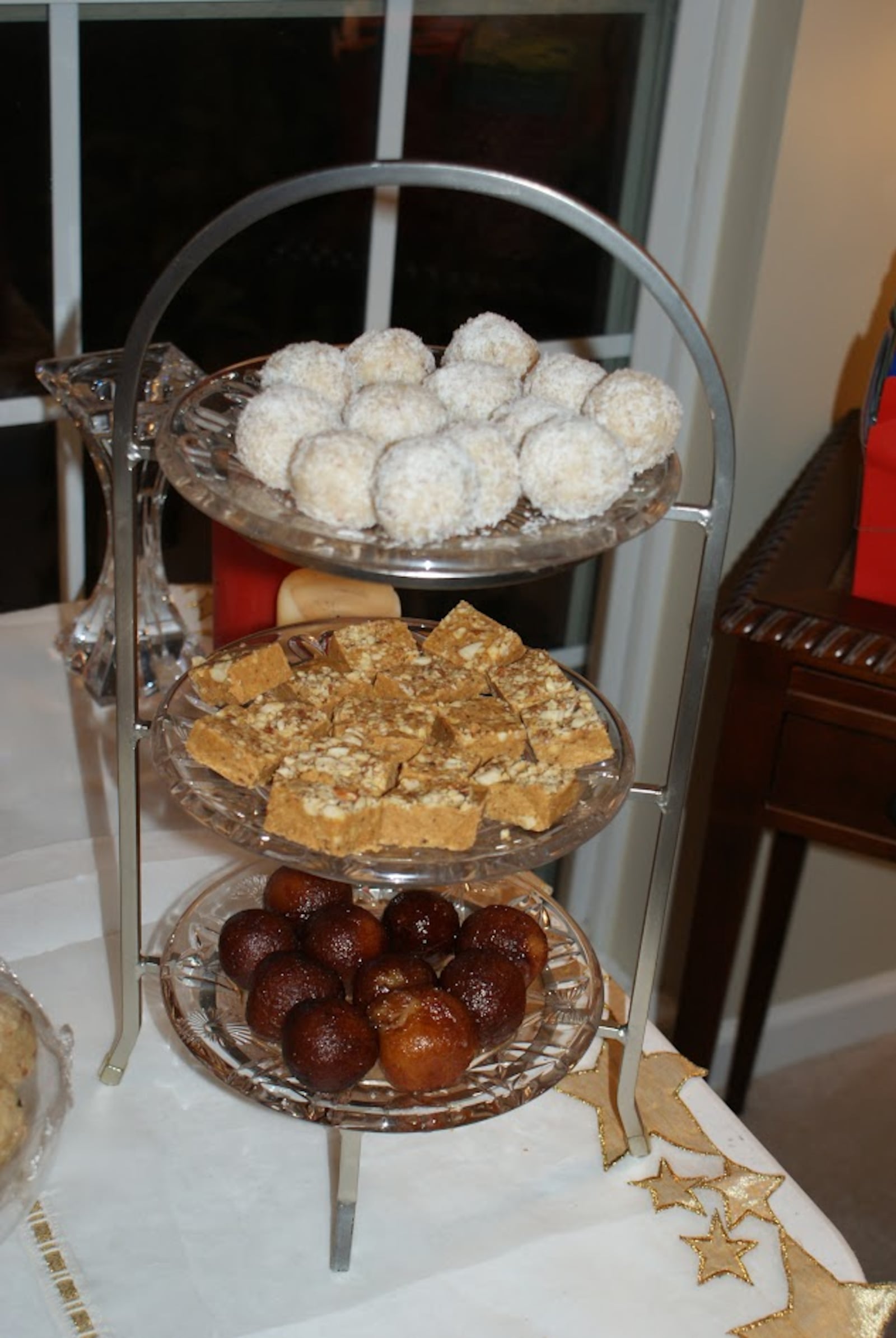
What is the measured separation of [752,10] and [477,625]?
1054 mm

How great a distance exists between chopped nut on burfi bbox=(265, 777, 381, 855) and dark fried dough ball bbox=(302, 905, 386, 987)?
11 centimetres

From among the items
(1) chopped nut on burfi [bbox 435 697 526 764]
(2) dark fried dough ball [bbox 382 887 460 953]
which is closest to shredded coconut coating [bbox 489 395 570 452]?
(1) chopped nut on burfi [bbox 435 697 526 764]

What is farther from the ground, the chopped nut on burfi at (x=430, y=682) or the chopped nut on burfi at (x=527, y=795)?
the chopped nut on burfi at (x=430, y=682)

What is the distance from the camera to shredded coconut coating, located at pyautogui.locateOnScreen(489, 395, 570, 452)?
83 centimetres

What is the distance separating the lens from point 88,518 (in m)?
1.80

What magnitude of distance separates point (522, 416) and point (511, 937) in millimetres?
340

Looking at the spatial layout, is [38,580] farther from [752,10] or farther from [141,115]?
[752,10]

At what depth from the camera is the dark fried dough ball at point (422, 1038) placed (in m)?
0.83

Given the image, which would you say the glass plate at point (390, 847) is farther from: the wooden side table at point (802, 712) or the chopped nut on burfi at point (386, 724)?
the wooden side table at point (802, 712)

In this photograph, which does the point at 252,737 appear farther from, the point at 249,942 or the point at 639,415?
the point at 639,415

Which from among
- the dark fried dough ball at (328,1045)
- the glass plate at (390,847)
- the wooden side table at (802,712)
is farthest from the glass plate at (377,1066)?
the wooden side table at (802,712)

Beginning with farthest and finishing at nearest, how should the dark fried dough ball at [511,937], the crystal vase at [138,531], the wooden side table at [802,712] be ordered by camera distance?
the wooden side table at [802,712]
the crystal vase at [138,531]
the dark fried dough ball at [511,937]

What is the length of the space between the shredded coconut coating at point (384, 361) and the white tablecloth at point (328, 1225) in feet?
1.57

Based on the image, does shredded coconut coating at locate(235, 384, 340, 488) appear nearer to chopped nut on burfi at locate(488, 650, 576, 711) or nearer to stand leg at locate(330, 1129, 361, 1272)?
chopped nut on burfi at locate(488, 650, 576, 711)
